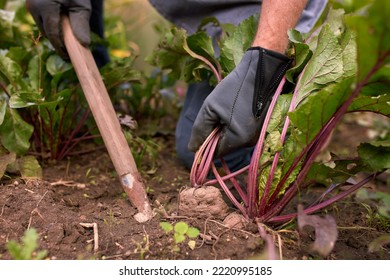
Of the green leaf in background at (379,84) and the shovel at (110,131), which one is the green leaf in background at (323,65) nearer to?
the green leaf in background at (379,84)

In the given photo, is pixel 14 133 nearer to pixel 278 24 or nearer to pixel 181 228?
pixel 181 228

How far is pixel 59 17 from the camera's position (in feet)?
6.36

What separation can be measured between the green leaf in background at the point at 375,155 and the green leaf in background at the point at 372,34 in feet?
0.96

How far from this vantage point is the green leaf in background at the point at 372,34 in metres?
1.07

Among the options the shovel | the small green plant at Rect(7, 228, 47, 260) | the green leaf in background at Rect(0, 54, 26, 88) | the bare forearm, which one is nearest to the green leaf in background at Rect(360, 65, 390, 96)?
the bare forearm

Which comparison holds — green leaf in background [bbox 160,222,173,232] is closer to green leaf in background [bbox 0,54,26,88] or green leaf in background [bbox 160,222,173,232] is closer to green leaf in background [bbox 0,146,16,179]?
green leaf in background [bbox 0,146,16,179]

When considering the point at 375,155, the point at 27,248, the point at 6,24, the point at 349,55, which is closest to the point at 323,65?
the point at 349,55

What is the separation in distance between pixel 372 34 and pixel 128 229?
0.89 meters

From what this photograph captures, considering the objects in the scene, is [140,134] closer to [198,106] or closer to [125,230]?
[198,106]

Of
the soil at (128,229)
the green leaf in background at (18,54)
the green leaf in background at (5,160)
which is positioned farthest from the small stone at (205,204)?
the green leaf in background at (18,54)

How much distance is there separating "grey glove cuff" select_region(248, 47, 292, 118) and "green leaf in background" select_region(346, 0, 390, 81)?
419 mm

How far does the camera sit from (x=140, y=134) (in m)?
2.38
